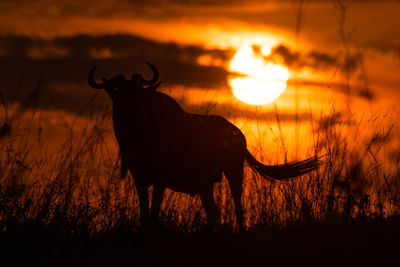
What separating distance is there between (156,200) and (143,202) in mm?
154

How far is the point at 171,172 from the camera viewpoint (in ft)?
23.4

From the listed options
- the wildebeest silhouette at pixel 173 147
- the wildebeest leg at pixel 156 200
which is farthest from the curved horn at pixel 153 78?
the wildebeest leg at pixel 156 200

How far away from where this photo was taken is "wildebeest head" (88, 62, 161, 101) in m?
6.78

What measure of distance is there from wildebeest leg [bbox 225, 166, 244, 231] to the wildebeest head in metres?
1.52

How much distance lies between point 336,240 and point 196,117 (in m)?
3.28

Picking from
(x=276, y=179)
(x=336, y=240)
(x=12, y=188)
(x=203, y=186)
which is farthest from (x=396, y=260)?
(x=12, y=188)

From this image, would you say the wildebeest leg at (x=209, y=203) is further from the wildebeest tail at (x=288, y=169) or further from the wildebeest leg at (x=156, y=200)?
the wildebeest tail at (x=288, y=169)

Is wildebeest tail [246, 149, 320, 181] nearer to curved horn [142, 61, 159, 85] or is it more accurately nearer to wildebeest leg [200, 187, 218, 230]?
wildebeest leg [200, 187, 218, 230]

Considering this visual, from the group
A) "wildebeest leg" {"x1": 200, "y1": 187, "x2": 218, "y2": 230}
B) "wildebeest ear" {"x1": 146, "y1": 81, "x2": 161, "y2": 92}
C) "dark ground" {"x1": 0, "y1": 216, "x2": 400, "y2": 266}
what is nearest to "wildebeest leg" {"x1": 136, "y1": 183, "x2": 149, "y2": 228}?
"dark ground" {"x1": 0, "y1": 216, "x2": 400, "y2": 266}

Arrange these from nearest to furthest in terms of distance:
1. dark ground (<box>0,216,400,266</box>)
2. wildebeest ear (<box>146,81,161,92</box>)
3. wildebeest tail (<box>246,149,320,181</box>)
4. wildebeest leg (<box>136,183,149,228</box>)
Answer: dark ground (<box>0,216,400,266</box>) < wildebeest leg (<box>136,183,149,228</box>) < wildebeest tail (<box>246,149,320,181</box>) < wildebeest ear (<box>146,81,161,92</box>)

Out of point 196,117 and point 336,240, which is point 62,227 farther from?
point 196,117

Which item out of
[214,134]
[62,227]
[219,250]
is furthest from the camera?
[214,134]

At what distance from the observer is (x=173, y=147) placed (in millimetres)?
7191

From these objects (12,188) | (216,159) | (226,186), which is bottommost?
(12,188)
